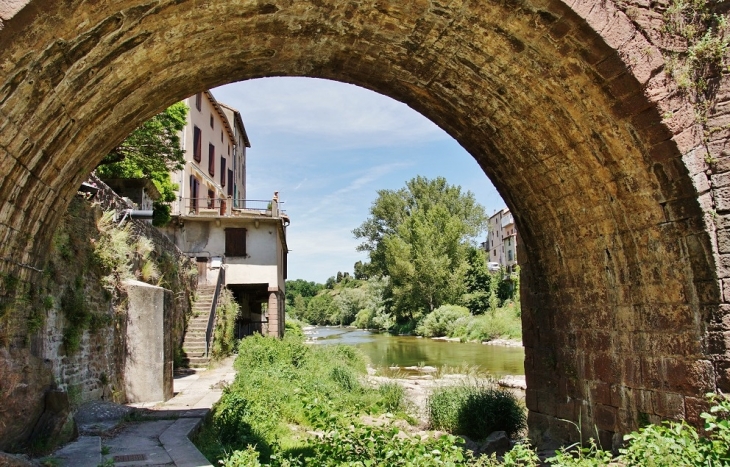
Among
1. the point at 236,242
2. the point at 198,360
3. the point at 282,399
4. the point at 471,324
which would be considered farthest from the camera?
the point at 471,324

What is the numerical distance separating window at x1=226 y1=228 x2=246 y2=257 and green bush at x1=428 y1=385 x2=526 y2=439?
559 inches

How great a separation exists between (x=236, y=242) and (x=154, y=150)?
22.9 feet

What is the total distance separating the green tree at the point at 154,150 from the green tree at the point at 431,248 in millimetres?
26132

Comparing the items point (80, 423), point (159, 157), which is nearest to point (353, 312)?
point (159, 157)

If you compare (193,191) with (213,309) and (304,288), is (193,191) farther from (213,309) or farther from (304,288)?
(304,288)

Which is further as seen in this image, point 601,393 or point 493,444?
point 493,444

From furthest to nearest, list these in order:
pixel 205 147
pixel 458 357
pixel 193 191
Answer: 1. pixel 205 147
2. pixel 193 191
3. pixel 458 357

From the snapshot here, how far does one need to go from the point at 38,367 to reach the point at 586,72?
20.6 ft

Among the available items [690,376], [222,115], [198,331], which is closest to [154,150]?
[198,331]

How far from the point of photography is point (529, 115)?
20.0ft

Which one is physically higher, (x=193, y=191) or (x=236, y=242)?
(x=193, y=191)

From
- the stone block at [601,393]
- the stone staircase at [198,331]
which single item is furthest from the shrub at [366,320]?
the stone block at [601,393]

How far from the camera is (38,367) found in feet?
20.9

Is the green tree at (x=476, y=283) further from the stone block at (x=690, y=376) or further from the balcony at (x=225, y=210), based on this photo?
the stone block at (x=690, y=376)
